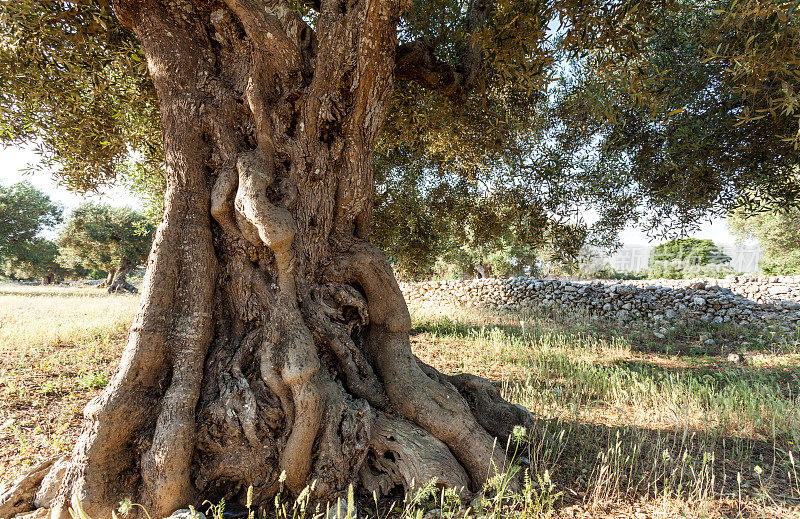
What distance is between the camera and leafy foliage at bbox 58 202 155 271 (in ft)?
77.6

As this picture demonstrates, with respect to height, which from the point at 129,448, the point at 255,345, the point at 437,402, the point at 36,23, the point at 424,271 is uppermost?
the point at 36,23

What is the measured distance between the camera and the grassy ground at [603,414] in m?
2.74

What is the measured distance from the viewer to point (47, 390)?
186 inches

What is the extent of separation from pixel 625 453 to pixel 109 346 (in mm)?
8397

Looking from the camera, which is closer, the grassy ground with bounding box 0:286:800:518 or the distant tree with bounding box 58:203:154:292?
the grassy ground with bounding box 0:286:800:518

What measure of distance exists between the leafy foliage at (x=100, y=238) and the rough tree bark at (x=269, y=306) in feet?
78.6

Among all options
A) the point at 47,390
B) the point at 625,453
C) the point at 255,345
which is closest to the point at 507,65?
the point at 255,345

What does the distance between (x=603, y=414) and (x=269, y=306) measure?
4124 millimetres

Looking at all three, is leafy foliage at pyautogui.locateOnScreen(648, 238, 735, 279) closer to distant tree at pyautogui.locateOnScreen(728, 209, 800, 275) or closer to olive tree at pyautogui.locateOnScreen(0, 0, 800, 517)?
distant tree at pyautogui.locateOnScreen(728, 209, 800, 275)

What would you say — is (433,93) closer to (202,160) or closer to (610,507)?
(202,160)

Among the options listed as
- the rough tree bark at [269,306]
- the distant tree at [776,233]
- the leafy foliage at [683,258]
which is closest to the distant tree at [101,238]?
the rough tree bark at [269,306]

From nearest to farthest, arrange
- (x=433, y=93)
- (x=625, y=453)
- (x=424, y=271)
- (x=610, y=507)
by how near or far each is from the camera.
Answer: (x=610, y=507)
(x=625, y=453)
(x=433, y=93)
(x=424, y=271)

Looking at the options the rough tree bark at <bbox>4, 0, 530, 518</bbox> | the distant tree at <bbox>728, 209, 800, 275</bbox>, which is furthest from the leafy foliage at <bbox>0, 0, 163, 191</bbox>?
the distant tree at <bbox>728, 209, 800, 275</bbox>

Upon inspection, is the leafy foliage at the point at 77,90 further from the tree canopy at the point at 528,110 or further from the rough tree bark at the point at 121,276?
the rough tree bark at the point at 121,276
